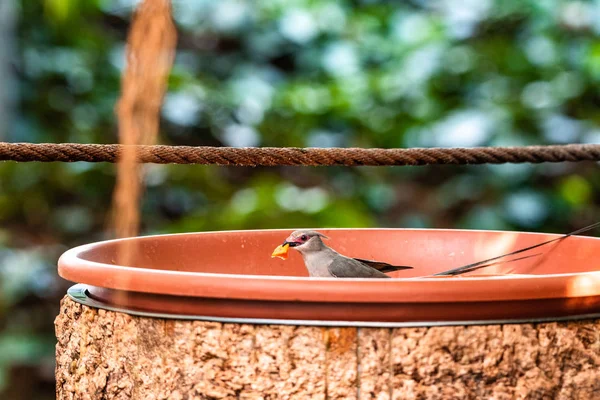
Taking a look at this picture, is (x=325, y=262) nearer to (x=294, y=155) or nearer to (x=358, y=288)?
(x=294, y=155)

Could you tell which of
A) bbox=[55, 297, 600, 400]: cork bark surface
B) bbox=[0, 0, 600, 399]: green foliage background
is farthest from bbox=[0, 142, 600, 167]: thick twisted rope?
bbox=[0, 0, 600, 399]: green foliage background

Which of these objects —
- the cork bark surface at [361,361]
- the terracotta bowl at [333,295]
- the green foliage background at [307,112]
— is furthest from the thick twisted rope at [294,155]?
the green foliage background at [307,112]

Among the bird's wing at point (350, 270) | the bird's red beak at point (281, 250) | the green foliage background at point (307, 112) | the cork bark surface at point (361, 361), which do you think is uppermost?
the green foliage background at point (307, 112)

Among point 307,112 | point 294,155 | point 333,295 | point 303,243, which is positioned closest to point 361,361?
point 333,295

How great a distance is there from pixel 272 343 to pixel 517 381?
0.89 ft

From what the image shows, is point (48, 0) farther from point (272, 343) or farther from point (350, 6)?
point (272, 343)

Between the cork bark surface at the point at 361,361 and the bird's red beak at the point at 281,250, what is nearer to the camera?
the cork bark surface at the point at 361,361

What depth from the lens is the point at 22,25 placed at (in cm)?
419

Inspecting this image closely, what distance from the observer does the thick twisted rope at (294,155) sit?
1.14 metres

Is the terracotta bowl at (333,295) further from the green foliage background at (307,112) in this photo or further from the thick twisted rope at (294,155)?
the green foliage background at (307,112)

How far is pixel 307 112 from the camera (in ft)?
13.8

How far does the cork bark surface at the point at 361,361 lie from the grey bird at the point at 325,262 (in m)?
0.40

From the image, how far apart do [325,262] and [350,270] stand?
50 millimetres

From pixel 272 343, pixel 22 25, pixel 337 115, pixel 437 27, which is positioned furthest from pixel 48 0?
pixel 272 343
